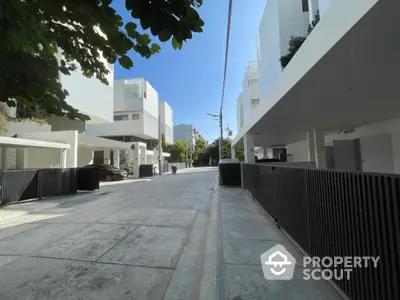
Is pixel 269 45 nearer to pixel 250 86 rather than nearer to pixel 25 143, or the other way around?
pixel 250 86

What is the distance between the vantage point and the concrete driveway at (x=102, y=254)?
350 cm

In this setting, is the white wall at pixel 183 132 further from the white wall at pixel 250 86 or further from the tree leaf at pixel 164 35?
the tree leaf at pixel 164 35

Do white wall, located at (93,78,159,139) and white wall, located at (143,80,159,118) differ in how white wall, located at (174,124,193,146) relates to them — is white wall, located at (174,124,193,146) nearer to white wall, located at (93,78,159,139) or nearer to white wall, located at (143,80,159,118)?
white wall, located at (143,80,159,118)

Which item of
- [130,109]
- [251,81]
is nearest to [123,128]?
[130,109]

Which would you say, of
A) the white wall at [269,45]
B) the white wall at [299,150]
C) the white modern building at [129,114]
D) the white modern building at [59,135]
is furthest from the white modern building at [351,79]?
the white modern building at [129,114]

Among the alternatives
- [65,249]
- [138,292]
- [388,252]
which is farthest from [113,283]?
[388,252]

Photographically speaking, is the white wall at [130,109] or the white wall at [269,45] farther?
the white wall at [130,109]

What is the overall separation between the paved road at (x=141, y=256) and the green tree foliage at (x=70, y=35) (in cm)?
233

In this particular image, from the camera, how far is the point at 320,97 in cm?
765

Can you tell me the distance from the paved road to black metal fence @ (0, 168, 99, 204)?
6.74ft

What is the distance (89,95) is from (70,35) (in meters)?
21.5

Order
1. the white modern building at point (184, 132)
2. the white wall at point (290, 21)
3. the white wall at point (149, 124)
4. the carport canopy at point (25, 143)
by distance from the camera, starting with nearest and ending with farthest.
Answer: the carport canopy at point (25, 143), the white wall at point (290, 21), the white wall at point (149, 124), the white modern building at point (184, 132)

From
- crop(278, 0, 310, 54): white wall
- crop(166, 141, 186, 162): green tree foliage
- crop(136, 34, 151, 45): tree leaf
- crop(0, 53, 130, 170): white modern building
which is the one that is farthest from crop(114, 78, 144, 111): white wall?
crop(136, 34, 151, 45): tree leaf

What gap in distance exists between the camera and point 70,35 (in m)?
3.08
